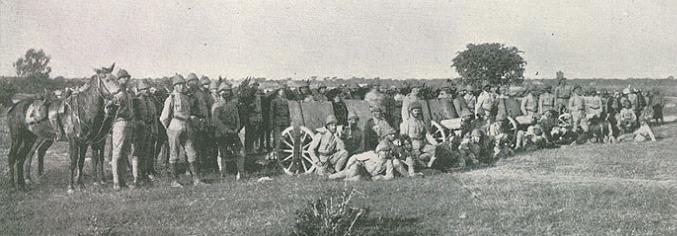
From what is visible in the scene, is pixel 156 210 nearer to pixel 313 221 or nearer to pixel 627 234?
pixel 313 221

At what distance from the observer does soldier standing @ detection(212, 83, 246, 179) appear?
9578 millimetres

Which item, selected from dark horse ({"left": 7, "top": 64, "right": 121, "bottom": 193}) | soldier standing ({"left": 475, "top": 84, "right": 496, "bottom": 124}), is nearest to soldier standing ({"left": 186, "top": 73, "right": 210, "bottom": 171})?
dark horse ({"left": 7, "top": 64, "right": 121, "bottom": 193})

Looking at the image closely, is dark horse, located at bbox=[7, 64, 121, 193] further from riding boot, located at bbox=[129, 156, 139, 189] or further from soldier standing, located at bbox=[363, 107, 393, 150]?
soldier standing, located at bbox=[363, 107, 393, 150]

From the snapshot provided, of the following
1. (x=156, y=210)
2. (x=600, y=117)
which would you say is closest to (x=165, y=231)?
(x=156, y=210)

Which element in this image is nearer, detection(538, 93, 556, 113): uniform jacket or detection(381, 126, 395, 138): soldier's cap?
detection(381, 126, 395, 138): soldier's cap

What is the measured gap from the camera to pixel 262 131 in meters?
12.3

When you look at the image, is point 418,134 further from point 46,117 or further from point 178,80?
point 46,117

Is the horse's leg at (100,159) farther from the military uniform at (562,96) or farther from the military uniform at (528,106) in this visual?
the military uniform at (562,96)

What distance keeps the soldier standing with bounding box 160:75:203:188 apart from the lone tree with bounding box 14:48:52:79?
72.1 inches

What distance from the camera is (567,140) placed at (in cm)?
1565

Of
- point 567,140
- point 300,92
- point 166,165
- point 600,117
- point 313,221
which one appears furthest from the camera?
point 600,117

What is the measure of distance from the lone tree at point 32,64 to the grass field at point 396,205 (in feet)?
5.64

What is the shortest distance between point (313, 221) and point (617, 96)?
1859 cm

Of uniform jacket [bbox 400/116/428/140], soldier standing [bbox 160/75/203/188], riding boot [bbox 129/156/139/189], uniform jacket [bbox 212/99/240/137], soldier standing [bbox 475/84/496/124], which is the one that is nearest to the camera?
riding boot [bbox 129/156/139/189]
